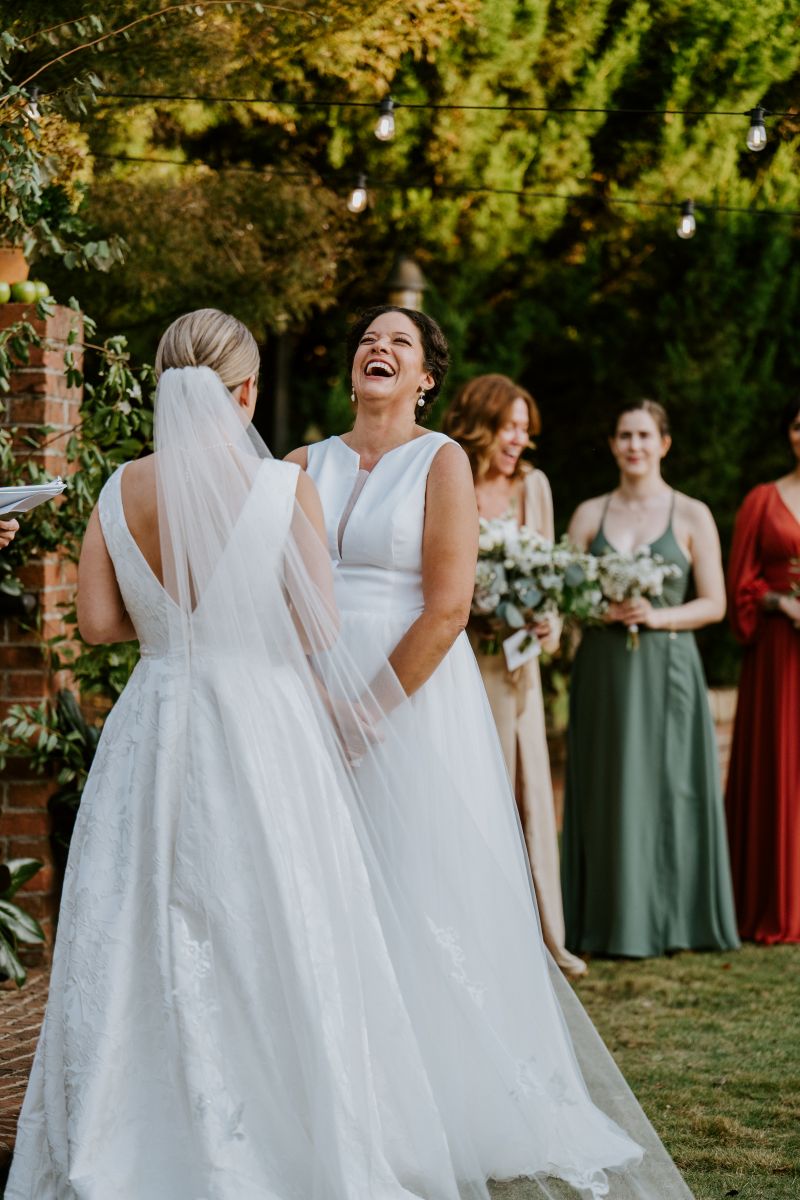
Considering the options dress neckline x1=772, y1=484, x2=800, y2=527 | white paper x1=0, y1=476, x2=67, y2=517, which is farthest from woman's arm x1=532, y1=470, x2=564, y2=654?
white paper x1=0, y1=476, x2=67, y2=517

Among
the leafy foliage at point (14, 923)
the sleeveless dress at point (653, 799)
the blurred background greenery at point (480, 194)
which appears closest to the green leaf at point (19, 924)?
the leafy foliage at point (14, 923)

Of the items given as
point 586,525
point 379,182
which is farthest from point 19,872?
point 379,182

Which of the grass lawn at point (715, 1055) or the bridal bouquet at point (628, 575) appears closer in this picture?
the grass lawn at point (715, 1055)

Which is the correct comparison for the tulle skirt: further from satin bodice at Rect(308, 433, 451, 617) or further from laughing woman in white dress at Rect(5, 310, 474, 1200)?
laughing woman in white dress at Rect(5, 310, 474, 1200)

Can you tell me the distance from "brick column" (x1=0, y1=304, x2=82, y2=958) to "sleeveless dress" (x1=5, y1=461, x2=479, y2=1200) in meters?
2.08

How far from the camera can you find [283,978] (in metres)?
3.06

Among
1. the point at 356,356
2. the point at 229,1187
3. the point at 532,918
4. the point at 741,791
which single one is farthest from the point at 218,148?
the point at 229,1187

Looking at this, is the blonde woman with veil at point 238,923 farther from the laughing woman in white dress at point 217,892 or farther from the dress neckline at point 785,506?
the dress neckline at point 785,506

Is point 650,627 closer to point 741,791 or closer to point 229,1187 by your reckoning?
Answer: point 741,791

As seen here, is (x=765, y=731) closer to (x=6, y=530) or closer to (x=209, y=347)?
(x=6, y=530)

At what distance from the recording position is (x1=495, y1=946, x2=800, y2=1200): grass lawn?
144 inches

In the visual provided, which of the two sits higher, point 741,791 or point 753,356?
point 753,356

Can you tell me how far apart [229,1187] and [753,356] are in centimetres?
894

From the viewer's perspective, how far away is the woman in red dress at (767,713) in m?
6.46
